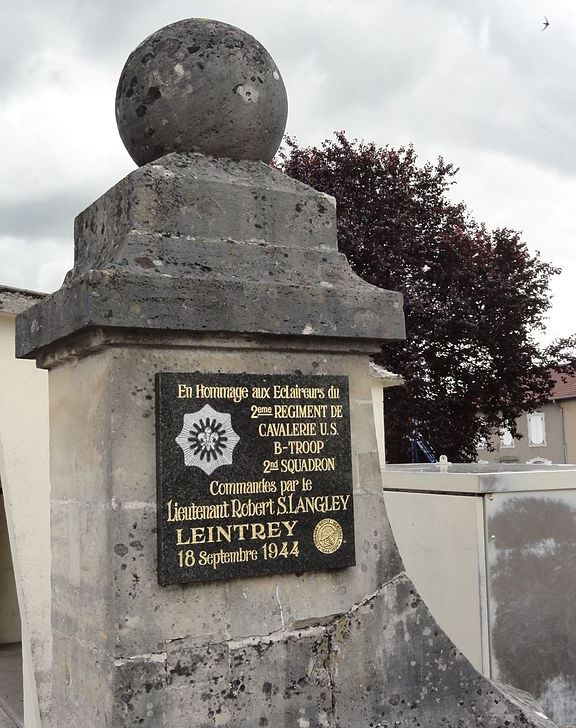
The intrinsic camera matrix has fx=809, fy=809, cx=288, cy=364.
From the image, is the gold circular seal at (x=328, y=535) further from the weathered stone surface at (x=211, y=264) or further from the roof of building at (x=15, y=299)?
the roof of building at (x=15, y=299)

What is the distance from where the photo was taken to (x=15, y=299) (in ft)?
19.9

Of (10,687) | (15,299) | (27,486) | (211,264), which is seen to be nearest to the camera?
(211,264)

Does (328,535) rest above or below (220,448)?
below

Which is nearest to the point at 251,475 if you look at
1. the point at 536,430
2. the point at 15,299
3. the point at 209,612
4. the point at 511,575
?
the point at 209,612

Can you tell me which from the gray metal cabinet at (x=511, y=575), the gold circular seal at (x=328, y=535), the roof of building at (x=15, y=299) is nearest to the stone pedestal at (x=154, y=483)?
the gold circular seal at (x=328, y=535)

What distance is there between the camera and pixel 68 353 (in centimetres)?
310

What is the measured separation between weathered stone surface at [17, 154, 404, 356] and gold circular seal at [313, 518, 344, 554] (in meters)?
0.73

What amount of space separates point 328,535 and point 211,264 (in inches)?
44.3

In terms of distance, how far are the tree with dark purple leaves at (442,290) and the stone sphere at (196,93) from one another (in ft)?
44.7

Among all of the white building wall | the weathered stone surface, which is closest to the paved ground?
the white building wall

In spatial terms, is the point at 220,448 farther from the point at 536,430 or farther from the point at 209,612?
the point at 536,430

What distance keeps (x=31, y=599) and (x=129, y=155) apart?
347cm

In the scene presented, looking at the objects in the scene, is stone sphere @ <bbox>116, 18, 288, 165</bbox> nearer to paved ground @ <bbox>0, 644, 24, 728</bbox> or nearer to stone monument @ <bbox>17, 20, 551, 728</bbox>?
stone monument @ <bbox>17, 20, 551, 728</bbox>

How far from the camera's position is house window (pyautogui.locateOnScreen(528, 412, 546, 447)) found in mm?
30391
